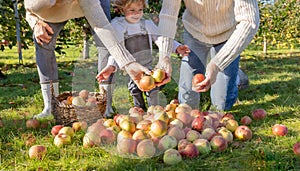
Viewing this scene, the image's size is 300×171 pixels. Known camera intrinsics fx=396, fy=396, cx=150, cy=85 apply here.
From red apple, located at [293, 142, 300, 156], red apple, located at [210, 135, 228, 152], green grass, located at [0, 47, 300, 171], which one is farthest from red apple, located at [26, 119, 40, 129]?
red apple, located at [293, 142, 300, 156]

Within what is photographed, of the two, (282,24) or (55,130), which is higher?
(282,24)

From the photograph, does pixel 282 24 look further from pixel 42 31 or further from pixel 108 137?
pixel 108 137

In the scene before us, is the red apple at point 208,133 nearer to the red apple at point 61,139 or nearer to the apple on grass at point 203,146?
the apple on grass at point 203,146

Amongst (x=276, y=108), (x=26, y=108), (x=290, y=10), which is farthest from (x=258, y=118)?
(x=290, y=10)

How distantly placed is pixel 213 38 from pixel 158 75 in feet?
3.24

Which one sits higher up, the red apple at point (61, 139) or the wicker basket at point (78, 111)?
the wicker basket at point (78, 111)

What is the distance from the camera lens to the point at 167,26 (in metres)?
2.70

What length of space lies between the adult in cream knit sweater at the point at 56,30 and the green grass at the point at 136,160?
0.23 meters

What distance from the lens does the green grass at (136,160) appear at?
206 centimetres

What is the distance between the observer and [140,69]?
7.88 ft

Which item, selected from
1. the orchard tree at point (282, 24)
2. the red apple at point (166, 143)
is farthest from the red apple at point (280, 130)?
the orchard tree at point (282, 24)

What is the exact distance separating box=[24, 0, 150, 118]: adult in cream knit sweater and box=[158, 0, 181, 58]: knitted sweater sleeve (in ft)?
0.93

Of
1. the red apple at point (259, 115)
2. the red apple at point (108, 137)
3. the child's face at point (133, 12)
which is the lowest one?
the red apple at point (108, 137)

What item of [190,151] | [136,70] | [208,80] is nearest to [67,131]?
[136,70]
